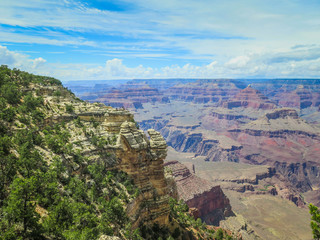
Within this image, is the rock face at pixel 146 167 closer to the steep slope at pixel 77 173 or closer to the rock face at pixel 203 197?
the steep slope at pixel 77 173

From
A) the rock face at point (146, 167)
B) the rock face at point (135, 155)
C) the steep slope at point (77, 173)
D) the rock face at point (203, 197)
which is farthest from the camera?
the rock face at point (203, 197)

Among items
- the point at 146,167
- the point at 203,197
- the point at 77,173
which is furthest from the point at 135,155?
the point at 203,197

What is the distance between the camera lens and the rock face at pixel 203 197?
101 m

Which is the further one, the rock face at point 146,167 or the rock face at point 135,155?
the rock face at point 146,167

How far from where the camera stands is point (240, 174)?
166m

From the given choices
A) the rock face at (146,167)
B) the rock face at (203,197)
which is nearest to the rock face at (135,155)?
the rock face at (146,167)

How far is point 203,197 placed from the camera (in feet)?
345

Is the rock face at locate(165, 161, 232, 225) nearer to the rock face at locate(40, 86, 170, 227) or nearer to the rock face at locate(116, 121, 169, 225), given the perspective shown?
the rock face at locate(116, 121, 169, 225)

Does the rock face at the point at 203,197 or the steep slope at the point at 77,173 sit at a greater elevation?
the steep slope at the point at 77,173

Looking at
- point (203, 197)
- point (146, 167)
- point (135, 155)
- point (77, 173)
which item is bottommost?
point (203, 197)

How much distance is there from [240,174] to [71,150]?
15279 cm

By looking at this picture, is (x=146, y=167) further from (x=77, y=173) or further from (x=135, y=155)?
(x=77, y=173)

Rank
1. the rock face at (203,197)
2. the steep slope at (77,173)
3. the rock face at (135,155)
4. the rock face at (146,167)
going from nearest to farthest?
the steep slope at (77,173), the rock face at (135,155), the rock face at (146,167), the rock face at (203,197)

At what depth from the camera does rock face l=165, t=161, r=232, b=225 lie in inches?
3984
